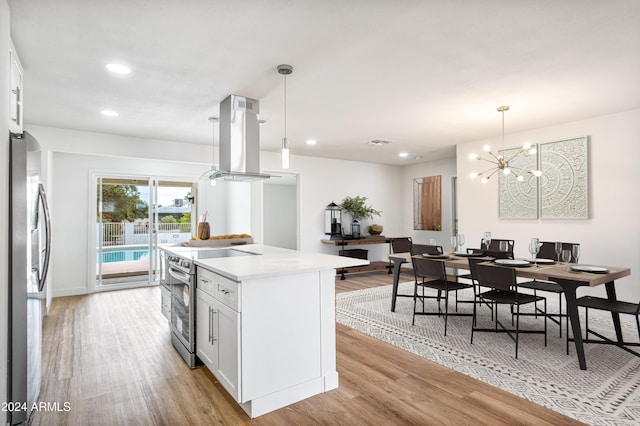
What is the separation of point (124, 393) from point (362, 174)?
646 cm

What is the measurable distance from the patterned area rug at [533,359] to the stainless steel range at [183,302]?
69.2 inches

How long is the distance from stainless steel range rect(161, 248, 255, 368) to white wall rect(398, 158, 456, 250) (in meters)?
5.43

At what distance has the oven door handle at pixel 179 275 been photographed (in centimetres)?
299

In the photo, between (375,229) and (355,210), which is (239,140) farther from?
(375,229)

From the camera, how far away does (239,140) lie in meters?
3.73

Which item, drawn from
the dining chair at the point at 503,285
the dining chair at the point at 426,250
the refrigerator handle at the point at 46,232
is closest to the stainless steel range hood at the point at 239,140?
the refrigerator handle at the point at 46,232

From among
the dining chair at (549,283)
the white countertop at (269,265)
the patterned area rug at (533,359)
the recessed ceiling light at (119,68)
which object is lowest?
the patterned area rug at (533,359)

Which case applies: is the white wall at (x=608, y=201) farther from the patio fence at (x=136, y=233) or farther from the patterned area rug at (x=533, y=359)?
the patio fence at (x=136, y=233)

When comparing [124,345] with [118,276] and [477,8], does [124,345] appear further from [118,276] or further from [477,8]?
[477,8]

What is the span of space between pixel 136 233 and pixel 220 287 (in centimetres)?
480

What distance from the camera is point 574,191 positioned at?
4.77 meters

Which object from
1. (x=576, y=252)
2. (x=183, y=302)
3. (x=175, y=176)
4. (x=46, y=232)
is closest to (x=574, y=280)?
(x=576, y=252)

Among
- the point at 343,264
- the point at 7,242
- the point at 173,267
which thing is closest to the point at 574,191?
the point at 343,264

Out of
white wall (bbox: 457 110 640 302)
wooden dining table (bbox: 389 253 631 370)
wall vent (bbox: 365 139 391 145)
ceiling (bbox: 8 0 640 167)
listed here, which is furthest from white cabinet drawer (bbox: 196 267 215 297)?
white wall (bbox: 457 110 640 302)
